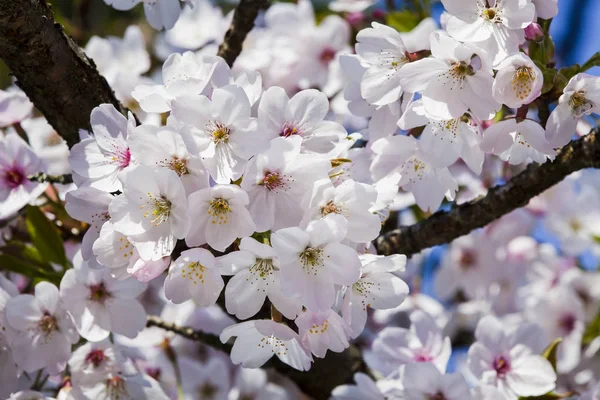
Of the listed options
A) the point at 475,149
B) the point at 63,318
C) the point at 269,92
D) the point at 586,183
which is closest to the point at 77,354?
the point at 63,318

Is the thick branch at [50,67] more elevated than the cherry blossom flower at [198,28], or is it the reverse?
the thick branch at [50,67]

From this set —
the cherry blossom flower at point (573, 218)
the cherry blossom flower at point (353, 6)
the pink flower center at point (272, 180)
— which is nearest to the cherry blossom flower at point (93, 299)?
the pink flower center at point (272, 180)

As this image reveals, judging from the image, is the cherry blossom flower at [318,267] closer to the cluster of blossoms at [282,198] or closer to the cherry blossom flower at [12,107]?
the cluster of blossoms at [282,198]

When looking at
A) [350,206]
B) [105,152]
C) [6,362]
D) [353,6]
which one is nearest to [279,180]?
[350,206]

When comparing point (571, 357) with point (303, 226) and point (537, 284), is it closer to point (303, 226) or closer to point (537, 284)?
point (537, 284)

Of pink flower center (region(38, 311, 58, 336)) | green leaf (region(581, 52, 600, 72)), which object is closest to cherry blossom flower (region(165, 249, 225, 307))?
pink flower center (region(38, 311, 58, 336))

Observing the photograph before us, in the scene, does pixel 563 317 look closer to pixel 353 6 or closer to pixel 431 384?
pixel 431 384
